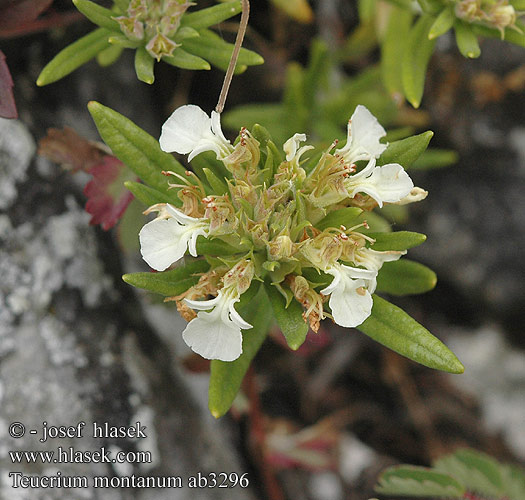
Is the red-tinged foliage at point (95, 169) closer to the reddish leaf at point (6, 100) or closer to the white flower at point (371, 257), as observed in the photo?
the reddish leaf at point (6, 100)

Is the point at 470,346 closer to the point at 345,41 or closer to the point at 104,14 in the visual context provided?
the point at 345,41

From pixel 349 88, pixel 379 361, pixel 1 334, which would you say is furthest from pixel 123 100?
pixel 379 361

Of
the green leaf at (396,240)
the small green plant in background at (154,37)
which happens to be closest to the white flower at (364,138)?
the green leaf at (396,240)

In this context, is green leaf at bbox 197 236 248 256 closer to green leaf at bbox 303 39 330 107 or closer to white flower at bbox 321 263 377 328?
white flower at bbox 321 263 377 328

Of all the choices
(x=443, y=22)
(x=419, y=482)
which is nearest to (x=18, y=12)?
(x=443, y=22)

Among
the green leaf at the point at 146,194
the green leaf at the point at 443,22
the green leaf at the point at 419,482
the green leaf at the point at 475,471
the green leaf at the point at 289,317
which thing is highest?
the green leaf at the point at 443,22

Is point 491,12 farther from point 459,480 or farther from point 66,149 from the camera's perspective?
point 459,480
